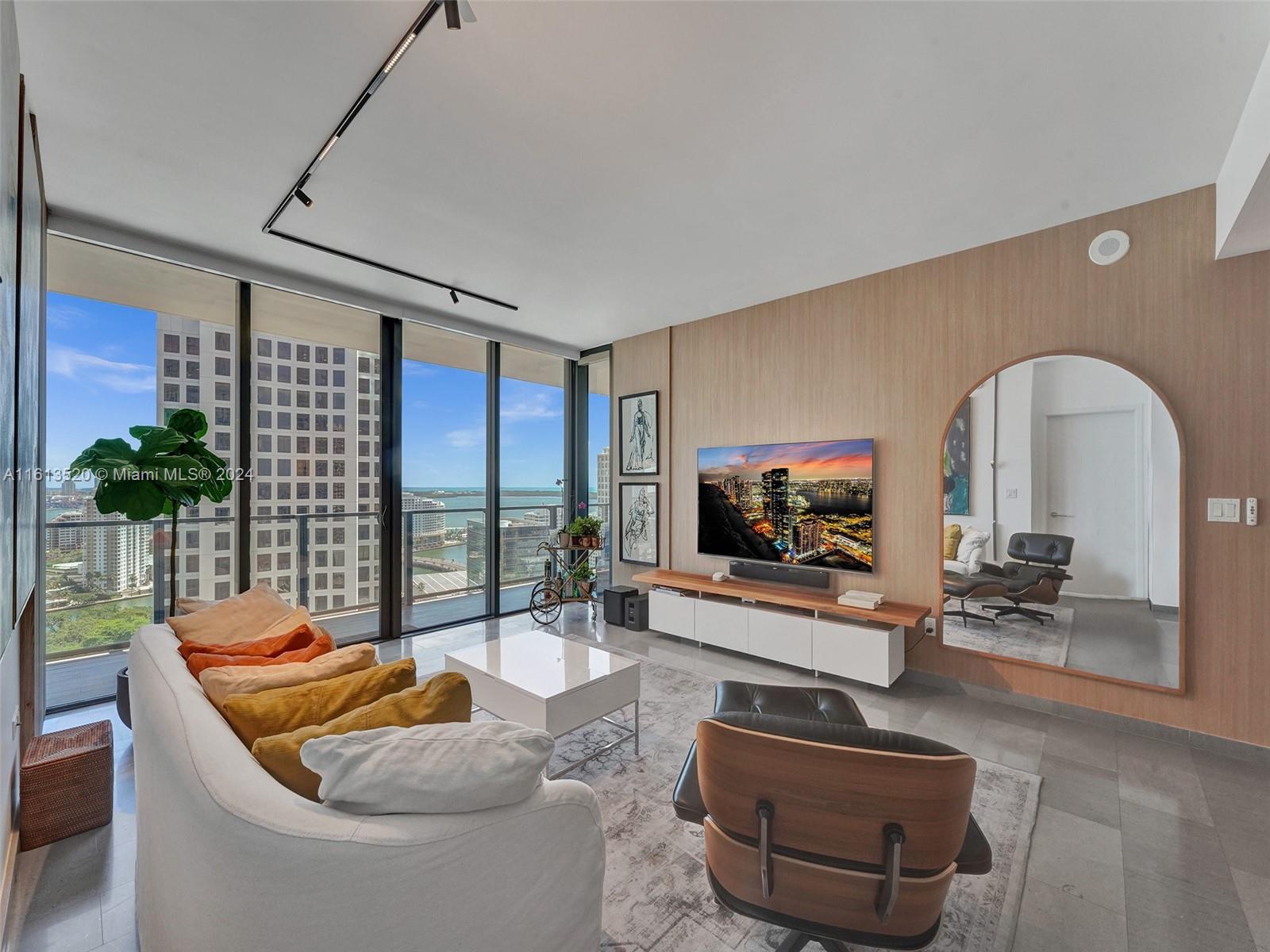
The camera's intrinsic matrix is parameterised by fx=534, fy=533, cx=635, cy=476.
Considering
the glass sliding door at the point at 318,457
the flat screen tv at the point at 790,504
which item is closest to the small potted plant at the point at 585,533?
the flat screen tv at the point at 790,504

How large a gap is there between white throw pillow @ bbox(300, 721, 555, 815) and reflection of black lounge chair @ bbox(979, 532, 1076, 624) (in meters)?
3.17

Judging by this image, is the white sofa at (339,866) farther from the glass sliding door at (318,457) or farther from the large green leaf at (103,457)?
the glass sliding door at (318,457)

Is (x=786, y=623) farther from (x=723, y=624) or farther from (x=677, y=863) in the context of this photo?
(x=677, y=863)

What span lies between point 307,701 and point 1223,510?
13.1ft

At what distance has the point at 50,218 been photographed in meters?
3.05

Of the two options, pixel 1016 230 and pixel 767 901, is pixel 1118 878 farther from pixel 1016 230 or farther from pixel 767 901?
pixel 1016 230

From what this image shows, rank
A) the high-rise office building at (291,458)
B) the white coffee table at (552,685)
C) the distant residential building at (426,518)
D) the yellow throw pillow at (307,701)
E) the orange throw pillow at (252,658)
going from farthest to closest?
the distant residential building at (426,518)
the high-rise office building at (291,458)
the white coffee table at (552,685)
the orange throw pillow at (252,658)
the yellow throw pillow at (307,701)

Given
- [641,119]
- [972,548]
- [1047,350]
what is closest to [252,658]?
[641,119]

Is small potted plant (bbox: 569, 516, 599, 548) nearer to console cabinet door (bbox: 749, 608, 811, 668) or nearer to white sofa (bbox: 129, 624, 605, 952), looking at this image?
console cabinet door (bbox: 749, 608, 811, 668)

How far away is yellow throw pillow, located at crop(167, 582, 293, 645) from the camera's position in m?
2.13

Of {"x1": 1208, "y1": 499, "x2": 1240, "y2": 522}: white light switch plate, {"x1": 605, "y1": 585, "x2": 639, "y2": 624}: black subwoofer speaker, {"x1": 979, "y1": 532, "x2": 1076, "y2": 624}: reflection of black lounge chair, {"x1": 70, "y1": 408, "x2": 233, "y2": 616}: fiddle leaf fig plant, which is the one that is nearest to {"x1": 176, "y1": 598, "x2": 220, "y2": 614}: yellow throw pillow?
{"x1": 70, "y1": 408, "x2": 233, "y2": 616}: fiddle leaf fig plant

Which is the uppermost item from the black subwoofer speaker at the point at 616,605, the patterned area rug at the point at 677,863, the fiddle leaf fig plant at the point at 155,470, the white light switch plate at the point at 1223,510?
the fiddle leaf fig plant at the point at 155,470

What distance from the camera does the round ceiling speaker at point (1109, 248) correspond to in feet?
9.47

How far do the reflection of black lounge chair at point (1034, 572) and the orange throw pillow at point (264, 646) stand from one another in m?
3.70
